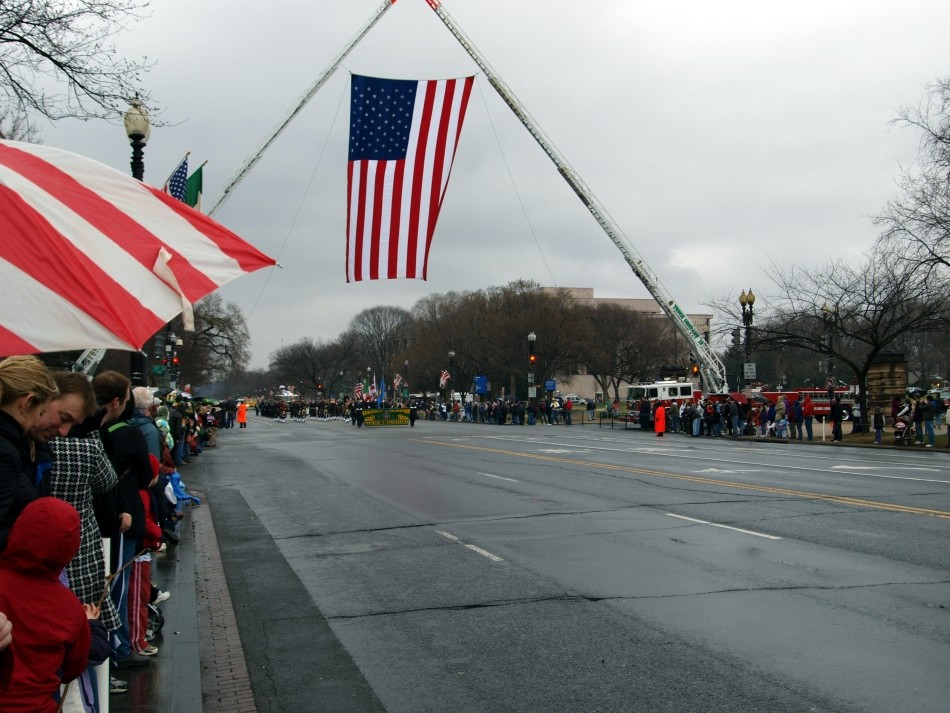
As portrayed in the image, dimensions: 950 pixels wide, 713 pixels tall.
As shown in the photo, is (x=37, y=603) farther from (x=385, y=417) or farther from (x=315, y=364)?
(x=315, y=364)

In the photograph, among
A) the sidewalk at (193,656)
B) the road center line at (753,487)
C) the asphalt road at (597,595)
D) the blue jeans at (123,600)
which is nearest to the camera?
the sidewalk at (193,656)

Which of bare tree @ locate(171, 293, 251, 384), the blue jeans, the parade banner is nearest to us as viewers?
the blue jeans

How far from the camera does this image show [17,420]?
3.89 meters

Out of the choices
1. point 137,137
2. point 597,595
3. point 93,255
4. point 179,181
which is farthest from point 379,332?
point 93,255

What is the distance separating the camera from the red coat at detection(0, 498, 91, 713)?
10.5ft

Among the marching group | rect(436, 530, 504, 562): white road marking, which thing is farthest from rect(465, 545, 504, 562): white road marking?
the marching group

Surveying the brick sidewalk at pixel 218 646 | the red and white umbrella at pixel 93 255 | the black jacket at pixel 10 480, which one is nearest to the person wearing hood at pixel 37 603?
the black jacket at pixel 10 480

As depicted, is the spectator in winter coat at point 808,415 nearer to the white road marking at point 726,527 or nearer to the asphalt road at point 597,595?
the asphalt road at point 597,595

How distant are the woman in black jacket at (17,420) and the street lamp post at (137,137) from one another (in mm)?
7634

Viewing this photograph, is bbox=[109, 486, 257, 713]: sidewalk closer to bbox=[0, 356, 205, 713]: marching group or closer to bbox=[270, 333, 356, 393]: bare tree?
bbox=[0, 356, 205, 713]: marching group

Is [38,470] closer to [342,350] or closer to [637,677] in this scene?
[637,677]

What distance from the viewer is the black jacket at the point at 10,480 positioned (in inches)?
141

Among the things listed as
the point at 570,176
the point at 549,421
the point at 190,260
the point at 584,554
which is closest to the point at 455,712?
the point at 190,260

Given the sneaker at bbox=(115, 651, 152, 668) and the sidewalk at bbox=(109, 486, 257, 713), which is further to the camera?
the sneaker at bbox=(115, 651, 152, 668)
